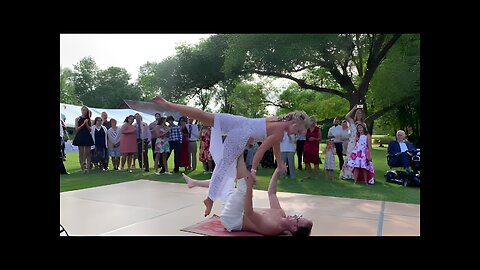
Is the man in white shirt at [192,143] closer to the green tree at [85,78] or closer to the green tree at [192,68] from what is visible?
the green tree at [192,68]

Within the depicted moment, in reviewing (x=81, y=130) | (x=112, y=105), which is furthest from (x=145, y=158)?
(x=112, y=105)

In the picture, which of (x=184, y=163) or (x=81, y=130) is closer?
(x=81, y=130)

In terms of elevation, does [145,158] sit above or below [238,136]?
below

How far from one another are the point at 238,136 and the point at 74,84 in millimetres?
72127

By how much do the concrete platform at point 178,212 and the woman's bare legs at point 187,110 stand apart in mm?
1324

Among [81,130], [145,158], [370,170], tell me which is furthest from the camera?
[145,158]

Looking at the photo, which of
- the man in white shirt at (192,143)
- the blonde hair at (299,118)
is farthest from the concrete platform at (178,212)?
the man in white shirt at (192,143)

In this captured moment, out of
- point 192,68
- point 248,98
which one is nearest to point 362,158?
point 192,68

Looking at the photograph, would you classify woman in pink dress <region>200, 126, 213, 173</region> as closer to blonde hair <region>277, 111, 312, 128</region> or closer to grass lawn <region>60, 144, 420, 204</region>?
grass lawn <region>60, 144, 420, 204</region>

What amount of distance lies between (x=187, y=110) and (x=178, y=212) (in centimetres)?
201

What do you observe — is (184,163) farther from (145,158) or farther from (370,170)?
(370,170)

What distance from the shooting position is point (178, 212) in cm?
523

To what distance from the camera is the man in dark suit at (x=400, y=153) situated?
8.41 metres

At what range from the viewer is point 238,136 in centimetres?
411
